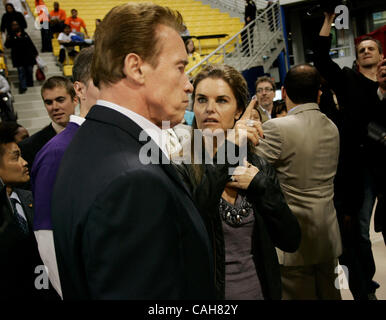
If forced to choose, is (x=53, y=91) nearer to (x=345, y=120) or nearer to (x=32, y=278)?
(x=32, y=278)

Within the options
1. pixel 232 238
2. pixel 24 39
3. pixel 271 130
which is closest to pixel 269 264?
pixel 232 238

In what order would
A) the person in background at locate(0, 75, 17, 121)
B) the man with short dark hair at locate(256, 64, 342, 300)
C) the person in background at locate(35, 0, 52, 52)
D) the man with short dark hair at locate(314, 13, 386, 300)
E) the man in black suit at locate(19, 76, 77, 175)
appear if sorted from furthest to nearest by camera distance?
the person in background at locate(35, 0, 52, 52), the person in background at locate(0, 75, 17, 121), the man with short dark hair at locate(314, 13, 386, 300), the man in black suit at locate(19, 76, 77, 175), the man with short dark hair at locate(256, 64, 342, 300)

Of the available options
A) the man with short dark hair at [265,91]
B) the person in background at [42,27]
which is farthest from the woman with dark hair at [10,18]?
the man with short dark hair at [265,91]

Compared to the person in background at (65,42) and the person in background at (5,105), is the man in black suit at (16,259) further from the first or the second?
the person in background at (65,42)

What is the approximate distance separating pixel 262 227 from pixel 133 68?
36.4 inches

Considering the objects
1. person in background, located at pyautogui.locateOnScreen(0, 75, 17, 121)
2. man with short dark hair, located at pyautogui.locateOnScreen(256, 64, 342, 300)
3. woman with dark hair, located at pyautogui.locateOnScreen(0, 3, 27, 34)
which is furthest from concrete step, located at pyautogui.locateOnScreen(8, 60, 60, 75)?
man with short dark hair, located at pyautogui.locateOnScreen(256, 64, 342, 300)

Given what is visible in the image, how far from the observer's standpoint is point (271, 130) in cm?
211

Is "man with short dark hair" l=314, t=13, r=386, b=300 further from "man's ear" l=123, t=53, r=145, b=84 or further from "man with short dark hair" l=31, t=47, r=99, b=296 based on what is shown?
"man's ear" l=123, t=53, r=145, b=84

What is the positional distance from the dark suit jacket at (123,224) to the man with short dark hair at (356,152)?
2174 millimetres

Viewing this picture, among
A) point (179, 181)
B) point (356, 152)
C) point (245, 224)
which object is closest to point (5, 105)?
point (356, 152)

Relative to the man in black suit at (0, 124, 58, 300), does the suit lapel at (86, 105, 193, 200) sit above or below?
above

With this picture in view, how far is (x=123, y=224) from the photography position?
0.67 metres

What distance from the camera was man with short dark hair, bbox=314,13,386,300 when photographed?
2658 mm

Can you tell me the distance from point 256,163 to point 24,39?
7.92 m
